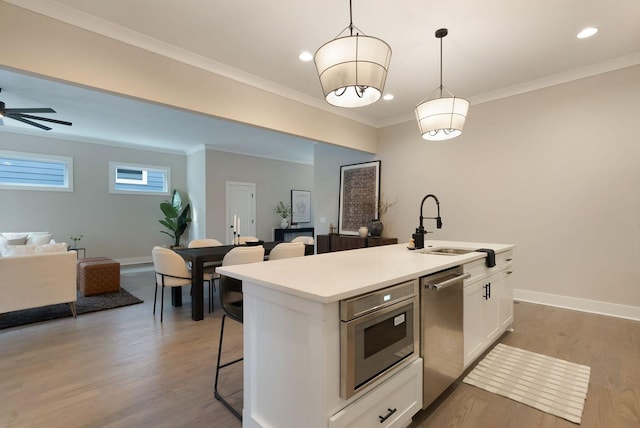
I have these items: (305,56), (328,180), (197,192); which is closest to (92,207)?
(197,192)

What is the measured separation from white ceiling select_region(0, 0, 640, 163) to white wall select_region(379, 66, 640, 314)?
32 cm

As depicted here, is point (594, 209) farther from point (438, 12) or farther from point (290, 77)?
point (290, 77)

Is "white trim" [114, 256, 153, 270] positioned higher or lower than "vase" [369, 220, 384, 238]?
lower

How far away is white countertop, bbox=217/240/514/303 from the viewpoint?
125 cm

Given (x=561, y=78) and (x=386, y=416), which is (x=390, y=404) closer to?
(x=386, y=416)

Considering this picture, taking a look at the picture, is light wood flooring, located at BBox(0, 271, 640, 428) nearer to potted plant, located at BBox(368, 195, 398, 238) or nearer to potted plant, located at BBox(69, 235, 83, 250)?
potted plant, located at BBox(368, 195, 398, 238)

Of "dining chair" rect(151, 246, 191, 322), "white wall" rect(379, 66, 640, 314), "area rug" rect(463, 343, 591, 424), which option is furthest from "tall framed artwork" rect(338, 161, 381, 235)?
"area rug" rect(463, 343, 591, 424)

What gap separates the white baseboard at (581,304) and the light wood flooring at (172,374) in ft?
0.67

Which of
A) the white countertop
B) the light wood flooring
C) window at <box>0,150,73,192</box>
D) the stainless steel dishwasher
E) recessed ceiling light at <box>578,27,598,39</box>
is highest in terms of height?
recessed ceiling light at <box>578,27,598,39</box>

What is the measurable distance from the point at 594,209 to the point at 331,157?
13.9ft

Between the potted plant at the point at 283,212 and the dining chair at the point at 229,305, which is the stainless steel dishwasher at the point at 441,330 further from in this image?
the potted plant at the point at 283,212

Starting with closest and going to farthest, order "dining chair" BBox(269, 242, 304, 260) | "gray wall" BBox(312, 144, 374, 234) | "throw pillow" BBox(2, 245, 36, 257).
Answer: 1. "throw pillow" BBox(2, 245, 36, 257)
2. "dining chair" BBox(269, 242, 304, 260)
3. "gray wall" BBox(312, 144, 374, 234)

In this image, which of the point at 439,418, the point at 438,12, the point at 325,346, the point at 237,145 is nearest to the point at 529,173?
the point at 438,12

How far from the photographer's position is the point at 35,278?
3.30 meters
